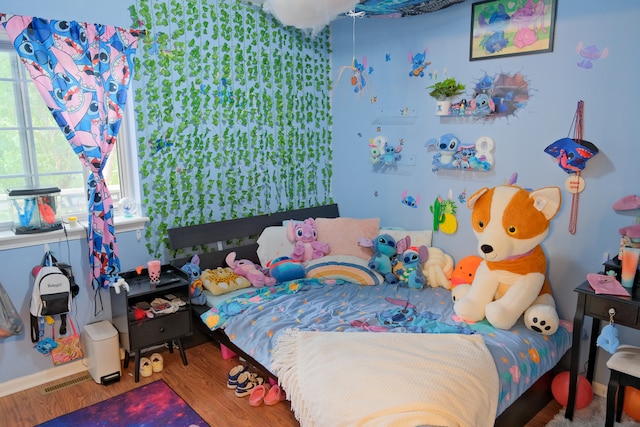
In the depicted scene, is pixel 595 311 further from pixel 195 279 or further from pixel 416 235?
pixel 195 279

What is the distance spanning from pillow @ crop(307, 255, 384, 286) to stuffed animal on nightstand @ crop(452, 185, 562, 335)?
2.48 feet

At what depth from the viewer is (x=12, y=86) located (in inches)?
107

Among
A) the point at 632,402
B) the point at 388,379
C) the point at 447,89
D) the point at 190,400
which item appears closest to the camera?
the point at 388,379

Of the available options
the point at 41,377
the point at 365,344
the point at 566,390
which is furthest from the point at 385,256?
the point at 41,377

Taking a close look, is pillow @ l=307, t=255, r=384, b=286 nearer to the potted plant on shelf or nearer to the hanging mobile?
the potted plant on shelf

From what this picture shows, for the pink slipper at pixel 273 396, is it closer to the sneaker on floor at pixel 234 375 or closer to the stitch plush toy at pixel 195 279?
the sneaker on floor at pixel 234 375

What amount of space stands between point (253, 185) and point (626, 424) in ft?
9.02

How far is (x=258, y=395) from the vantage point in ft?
8.48

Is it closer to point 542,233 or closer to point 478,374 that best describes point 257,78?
point 542,233

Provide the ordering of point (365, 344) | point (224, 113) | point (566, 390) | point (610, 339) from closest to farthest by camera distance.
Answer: point (610, 339) < point (365, 344) < point (566, 390) < point (224, 113)

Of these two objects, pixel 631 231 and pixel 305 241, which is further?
pixel 305 241

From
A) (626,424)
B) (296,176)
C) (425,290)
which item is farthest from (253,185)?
(626,424)

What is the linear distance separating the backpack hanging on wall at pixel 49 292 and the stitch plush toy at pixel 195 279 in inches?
28.0

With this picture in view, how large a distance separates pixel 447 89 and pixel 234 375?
2263 millimetres
